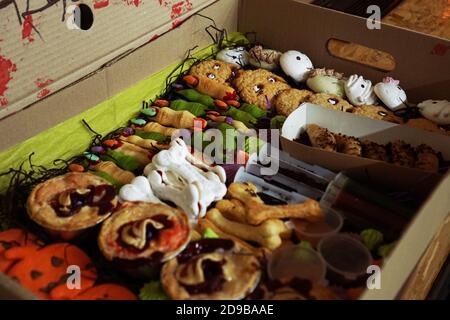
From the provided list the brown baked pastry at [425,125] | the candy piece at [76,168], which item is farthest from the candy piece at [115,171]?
the brown baked pastry at [425,125]

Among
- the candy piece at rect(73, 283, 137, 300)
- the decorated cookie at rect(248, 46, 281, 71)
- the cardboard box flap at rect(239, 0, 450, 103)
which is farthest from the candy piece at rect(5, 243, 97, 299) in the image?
the cardboard box flap at rect(239, 0, 450, 103)

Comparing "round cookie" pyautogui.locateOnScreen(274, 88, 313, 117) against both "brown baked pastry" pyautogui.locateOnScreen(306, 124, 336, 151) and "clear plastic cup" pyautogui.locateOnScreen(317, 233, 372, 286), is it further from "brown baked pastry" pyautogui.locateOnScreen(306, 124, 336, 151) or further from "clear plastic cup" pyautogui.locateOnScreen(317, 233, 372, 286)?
"clear plastic cup" pyautogui.locateOnScreen(317, 233, 372, 286)

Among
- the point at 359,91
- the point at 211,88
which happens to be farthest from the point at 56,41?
the point at 359,91

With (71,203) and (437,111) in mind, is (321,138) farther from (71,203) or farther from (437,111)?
(71,203)

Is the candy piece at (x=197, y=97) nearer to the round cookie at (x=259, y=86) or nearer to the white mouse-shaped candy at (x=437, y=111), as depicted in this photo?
the round cookie at (x=259, y=86)
